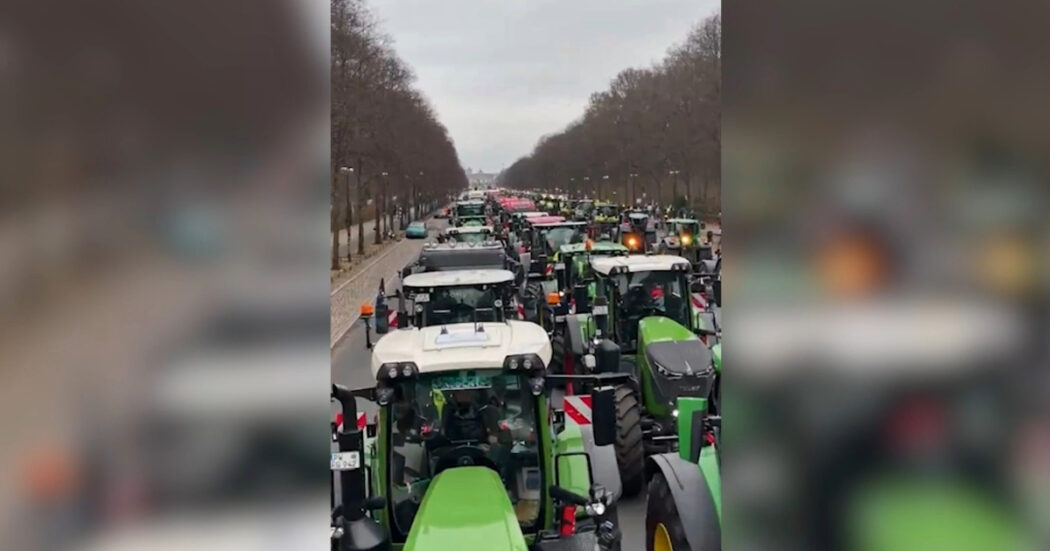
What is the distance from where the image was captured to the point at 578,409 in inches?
331

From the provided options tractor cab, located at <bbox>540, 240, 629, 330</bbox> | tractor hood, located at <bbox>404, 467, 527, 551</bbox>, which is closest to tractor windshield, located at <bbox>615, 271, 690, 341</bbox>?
tractor cab, located at <bbox>540, 240, 629, 330</bbox>

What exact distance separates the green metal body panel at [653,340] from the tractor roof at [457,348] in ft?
13.1

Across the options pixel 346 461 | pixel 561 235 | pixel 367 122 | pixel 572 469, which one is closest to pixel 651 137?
pixel 367 122

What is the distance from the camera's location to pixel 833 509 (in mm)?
1542

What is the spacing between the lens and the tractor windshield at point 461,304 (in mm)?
11367

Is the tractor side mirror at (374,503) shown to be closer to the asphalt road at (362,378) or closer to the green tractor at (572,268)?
the asphalt road at (362,378)

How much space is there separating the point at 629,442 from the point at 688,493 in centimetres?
332

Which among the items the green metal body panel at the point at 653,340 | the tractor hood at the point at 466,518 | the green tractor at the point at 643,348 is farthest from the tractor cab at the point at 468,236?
the tractor hood at the point at 466,518

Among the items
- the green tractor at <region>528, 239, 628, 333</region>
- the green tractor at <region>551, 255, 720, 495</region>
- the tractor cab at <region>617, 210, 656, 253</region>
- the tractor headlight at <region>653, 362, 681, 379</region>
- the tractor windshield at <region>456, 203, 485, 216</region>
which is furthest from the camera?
the tractor windshield at <region>456, 203, 485, 216</region>

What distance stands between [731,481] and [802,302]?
456mm

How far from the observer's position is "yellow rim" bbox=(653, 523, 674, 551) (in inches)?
230

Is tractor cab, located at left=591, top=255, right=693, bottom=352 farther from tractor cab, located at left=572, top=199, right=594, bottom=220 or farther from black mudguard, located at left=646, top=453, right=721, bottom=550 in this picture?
tractor cab, located at left=572, top=199, right=594, bottom=220

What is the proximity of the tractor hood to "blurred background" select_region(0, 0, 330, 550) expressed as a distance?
249 centimetres

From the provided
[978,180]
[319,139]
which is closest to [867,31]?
[978,180]
